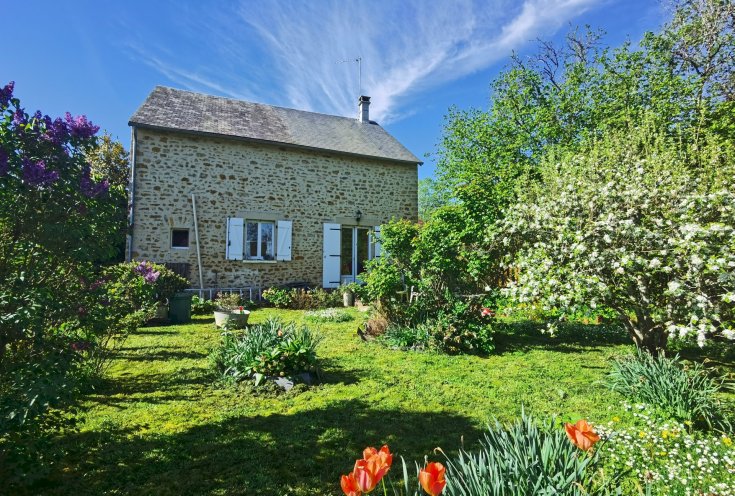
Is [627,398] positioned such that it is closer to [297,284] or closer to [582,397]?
[582,397]

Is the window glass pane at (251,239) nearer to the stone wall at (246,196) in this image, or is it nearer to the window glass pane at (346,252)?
the stone wall at (246,196)

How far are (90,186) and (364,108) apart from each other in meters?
14.8

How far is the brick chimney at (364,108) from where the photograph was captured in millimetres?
16281

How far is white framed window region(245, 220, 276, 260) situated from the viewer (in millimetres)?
11867

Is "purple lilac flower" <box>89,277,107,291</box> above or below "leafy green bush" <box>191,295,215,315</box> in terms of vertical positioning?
above

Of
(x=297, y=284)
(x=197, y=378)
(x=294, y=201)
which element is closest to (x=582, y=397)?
(x=197, y=378)

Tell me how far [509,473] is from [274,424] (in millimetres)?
2312

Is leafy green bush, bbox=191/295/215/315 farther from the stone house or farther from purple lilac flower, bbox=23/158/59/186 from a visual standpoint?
purple lilac flower, bbox=23/158/59/186

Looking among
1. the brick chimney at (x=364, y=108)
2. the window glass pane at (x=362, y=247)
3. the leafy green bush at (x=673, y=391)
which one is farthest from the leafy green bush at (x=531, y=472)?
the brick chimney at (x=364, y=108)

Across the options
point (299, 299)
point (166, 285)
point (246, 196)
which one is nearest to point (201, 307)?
point (166, 285)

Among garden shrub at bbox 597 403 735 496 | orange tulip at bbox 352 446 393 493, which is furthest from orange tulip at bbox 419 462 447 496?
garden shrub at bbox 597 403 735 496

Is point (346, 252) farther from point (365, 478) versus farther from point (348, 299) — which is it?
point (365, 478)

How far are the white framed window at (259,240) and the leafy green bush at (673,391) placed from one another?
9.96 metres

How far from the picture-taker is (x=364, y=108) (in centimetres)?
1639
